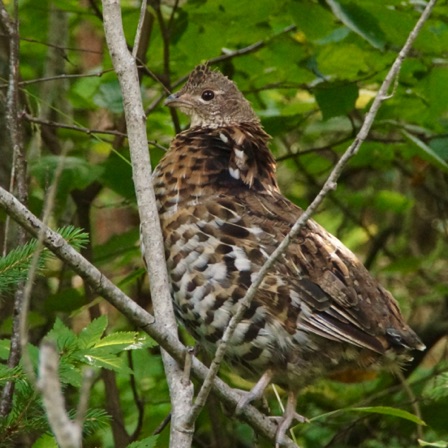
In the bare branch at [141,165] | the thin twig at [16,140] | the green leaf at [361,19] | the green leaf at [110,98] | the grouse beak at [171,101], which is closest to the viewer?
the bare branch at [141,165]

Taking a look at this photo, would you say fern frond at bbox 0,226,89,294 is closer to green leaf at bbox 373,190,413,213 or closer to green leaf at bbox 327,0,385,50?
green leaf at bbox 327,0,385,50

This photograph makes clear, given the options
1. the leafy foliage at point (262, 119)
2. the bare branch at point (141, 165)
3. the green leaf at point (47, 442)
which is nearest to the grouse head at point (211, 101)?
the leafy foliage at point (262, 119)

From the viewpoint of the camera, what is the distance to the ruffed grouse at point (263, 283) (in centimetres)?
380

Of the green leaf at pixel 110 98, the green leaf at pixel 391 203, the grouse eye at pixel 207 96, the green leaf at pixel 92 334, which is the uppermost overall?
the grouse eye at pixel 207 96

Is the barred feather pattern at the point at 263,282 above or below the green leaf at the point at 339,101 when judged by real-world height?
below

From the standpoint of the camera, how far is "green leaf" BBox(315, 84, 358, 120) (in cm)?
473

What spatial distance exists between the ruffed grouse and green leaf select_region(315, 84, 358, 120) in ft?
2.07

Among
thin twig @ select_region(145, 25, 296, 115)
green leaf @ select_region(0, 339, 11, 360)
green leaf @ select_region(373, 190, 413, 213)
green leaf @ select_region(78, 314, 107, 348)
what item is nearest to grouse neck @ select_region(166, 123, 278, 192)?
thin twig @ select_region(145, 25, 296, 115)

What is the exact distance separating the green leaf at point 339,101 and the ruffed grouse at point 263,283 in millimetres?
631

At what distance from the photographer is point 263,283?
12.5 feet

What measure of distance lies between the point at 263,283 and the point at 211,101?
124cm

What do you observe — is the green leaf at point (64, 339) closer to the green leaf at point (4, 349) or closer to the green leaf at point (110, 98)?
the green leaf at point (4, 349)

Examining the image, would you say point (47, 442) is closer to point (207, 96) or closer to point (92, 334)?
point (92, 334)

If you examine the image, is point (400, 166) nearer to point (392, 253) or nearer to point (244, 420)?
point (392, 253)
